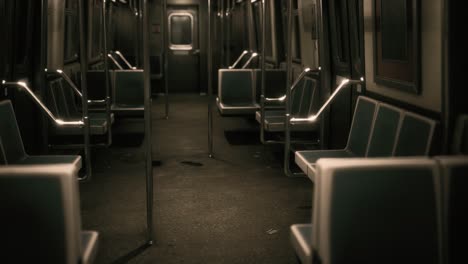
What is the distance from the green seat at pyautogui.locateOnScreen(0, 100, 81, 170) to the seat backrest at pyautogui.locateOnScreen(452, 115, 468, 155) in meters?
2.55

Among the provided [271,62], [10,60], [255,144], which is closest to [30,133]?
[10,60]

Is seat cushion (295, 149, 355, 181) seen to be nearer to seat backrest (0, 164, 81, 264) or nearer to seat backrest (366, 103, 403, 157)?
seat backrest (366, 103, 403, 157)

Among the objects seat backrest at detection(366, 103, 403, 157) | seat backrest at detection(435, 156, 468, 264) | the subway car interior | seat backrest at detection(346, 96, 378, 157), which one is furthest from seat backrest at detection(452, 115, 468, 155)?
seat backrest at detection(346, 96, 378, 157)

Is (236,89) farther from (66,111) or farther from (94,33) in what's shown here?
(66,111)

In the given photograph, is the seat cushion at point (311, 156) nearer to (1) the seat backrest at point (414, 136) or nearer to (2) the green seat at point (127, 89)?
(1) the seat backrest at point (414, 136)

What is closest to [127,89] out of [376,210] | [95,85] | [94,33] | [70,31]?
[95,85]

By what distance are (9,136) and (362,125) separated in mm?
2626

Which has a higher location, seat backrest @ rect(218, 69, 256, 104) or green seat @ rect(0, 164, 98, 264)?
seat backrest @ rect(218, 69, 256, 104)

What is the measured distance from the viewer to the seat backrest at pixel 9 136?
13.4 feet

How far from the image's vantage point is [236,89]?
7.82m

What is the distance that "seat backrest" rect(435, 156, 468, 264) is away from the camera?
6.89 feet

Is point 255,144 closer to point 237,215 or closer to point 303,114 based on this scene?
point 303,114

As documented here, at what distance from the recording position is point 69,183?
205 centimetres

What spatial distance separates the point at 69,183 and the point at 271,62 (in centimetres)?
703
